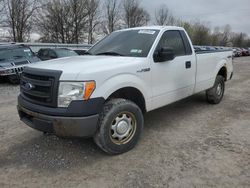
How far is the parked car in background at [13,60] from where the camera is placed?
31.8 ft

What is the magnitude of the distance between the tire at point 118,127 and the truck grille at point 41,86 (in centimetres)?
71

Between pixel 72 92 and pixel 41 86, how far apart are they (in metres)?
0.51

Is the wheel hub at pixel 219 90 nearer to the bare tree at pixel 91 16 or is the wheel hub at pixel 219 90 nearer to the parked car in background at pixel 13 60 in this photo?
the parked car in background at pixel 13 60

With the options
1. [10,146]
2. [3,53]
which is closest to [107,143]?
[10,146]

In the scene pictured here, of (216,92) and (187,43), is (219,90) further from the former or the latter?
(187,43)

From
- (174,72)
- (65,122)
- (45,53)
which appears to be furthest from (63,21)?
(65,122)

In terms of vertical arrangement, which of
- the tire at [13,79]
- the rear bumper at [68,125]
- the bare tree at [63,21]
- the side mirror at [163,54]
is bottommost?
the tire at [13,79]

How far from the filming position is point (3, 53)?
33.9 feet

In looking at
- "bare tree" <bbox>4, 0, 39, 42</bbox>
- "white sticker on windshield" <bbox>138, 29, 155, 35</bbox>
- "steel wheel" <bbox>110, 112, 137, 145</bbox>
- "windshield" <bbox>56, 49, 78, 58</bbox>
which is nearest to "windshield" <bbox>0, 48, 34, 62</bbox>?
"windshield" <bbox>56, 49, 78, 58</bbox>

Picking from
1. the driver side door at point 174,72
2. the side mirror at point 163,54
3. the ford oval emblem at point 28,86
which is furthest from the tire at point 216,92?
the ford oval emblem at point 28,86

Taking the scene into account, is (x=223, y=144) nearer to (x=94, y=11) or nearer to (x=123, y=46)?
(x=123, y=46)

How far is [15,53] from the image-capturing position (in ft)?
34.9

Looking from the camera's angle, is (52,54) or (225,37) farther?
(225,37)

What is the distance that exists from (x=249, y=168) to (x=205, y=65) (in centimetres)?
282
